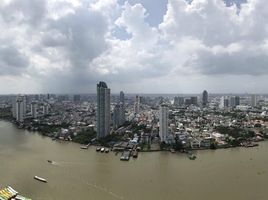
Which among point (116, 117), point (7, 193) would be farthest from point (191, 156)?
point (116, 117)

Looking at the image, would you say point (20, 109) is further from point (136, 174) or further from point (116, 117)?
point (136, 174)

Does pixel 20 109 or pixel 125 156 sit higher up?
pixel 20 109

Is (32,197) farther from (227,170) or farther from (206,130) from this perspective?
(206,130)

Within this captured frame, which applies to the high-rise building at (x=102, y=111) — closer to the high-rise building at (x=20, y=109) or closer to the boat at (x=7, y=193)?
the boat at (x=7, y=193)

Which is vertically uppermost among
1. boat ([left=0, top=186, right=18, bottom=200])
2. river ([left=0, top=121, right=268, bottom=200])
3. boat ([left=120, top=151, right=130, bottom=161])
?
boat ([left=0, top=186, right=18, bottom=200])

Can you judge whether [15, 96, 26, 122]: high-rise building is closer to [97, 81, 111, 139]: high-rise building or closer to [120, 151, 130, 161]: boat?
[97, 81, 111, 139]: high-rise building

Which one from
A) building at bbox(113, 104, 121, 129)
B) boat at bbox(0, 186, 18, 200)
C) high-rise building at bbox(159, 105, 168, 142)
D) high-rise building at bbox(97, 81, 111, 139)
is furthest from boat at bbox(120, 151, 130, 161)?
building at bbox(113, 104, 121, 129)

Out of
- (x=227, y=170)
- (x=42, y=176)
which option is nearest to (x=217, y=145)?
(x=227, y=170)
